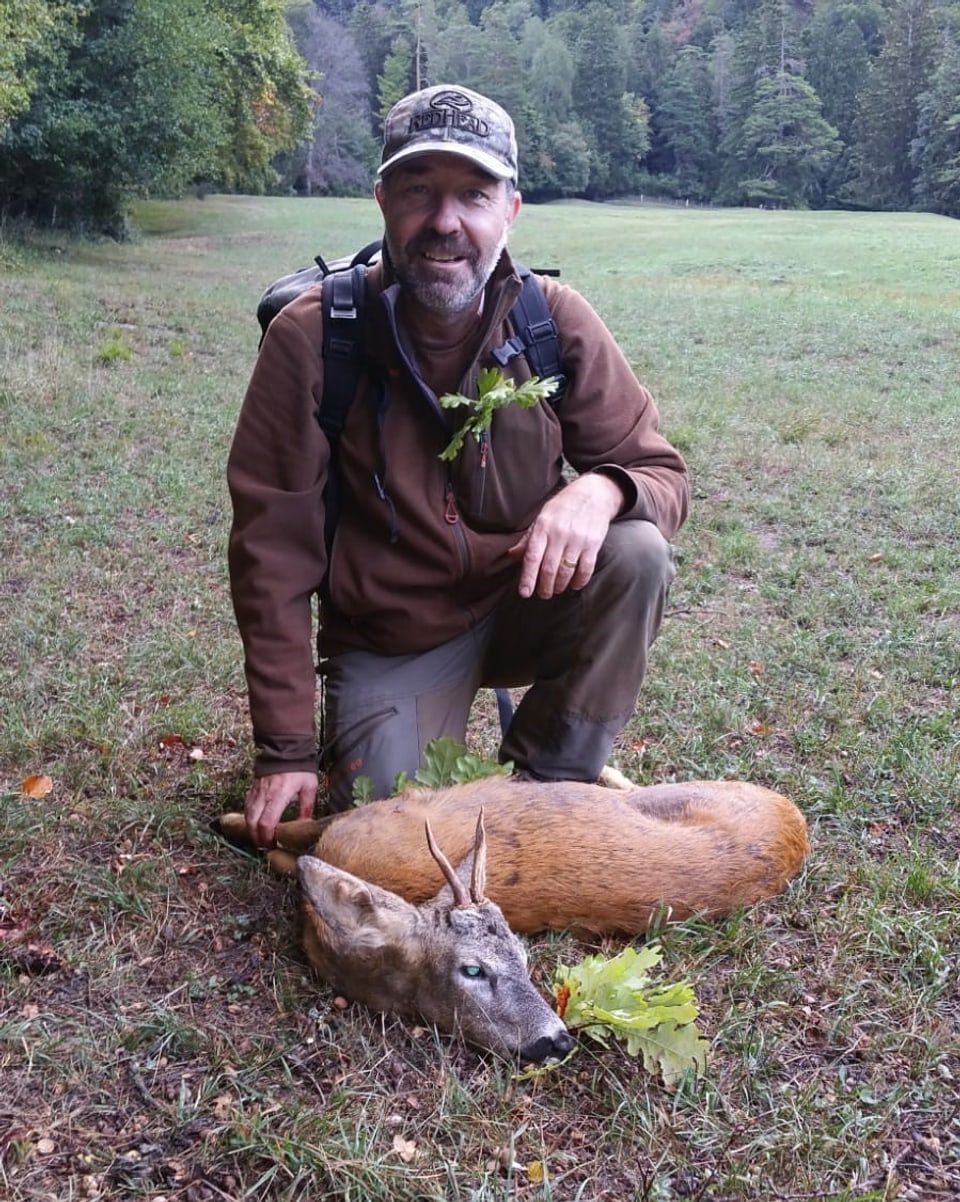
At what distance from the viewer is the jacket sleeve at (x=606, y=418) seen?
3.44m

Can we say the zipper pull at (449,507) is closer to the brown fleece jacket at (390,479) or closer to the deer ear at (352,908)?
the brown fleece jacket at (390,479)

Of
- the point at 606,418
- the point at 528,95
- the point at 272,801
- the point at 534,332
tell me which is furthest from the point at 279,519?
the point at 528,95

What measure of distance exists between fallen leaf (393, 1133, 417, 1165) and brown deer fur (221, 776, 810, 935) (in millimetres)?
575

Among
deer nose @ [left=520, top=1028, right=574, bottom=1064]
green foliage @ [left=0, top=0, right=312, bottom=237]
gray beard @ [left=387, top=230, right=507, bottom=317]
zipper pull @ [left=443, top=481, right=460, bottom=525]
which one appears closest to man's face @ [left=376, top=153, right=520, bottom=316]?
gray beard @ [left=387, top=230, right=507, bottom=317]

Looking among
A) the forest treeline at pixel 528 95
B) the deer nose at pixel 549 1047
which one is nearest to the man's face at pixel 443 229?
the deer nose at pixel 549 1047

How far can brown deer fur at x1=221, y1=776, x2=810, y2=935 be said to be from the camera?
2.88 meters

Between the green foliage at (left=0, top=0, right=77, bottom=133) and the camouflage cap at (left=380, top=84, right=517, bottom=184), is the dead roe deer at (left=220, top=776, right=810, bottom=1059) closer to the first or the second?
the camouflage cap at (left=380, top=84, right=517, bottom=184)

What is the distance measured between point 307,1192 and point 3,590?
3.90 metres

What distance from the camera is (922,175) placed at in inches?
2210

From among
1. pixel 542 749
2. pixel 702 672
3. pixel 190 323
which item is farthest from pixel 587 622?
pixel 190 323

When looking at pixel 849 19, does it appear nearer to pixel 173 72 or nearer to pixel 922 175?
pixel 922 175

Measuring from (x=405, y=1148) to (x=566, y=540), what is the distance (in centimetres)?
152

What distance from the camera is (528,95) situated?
172 ft

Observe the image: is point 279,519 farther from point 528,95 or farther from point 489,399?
point 528,95
